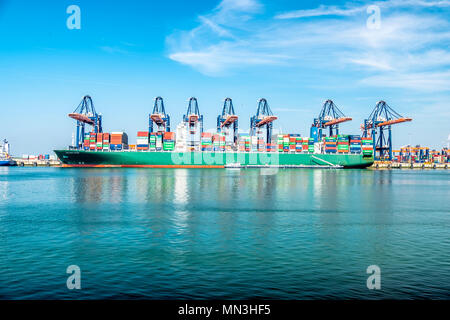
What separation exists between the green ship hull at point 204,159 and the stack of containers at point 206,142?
2227mm

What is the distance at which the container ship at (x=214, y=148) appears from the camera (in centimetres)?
13312

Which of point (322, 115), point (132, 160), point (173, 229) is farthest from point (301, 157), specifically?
point (173, 229)

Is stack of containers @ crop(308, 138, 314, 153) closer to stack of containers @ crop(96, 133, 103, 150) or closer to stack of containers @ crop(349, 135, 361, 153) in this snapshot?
stack of containers @ crop(349, 135, 361, 153)

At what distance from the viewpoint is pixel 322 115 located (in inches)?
5920

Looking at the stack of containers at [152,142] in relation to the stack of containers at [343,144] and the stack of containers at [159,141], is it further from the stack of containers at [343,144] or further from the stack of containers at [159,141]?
the stack of containers at [343,144]

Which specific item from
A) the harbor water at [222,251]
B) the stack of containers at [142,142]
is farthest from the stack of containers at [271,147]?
the harbor water at [222,251]

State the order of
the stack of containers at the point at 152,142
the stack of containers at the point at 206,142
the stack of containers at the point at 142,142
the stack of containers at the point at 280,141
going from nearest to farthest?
1. the stack of containers at the point at 142,142
2. the stack of containers at the point at 152,142
3. the stack of containers at the point at 206,142
4. the stack of containers at the point at 280,141

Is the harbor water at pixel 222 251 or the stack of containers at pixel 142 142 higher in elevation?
the stack of containers at pixel 142 142

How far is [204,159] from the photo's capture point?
5541 inches

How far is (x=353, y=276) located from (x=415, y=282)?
2348 mm

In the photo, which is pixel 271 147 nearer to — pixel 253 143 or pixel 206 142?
pixel 253 143

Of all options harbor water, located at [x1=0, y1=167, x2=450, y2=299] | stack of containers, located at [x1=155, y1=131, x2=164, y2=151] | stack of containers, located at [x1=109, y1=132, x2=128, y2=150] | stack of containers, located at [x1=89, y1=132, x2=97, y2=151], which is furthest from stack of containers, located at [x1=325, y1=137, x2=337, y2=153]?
harbor water, located at [x1=0, y1=167, x2=450, y2=299]

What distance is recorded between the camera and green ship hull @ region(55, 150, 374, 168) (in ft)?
431
